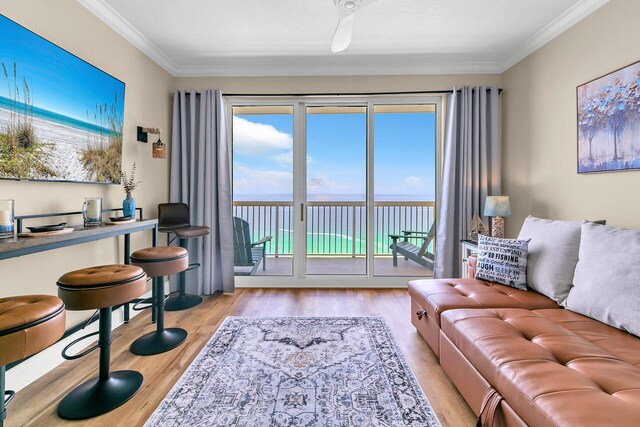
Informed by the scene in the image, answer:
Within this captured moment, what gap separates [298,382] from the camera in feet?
5.97

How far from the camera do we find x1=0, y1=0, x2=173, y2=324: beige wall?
1.80 m

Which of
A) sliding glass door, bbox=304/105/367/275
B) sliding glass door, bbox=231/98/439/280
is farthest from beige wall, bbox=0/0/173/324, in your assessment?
sliding glass door, bbox=304/105/367/275

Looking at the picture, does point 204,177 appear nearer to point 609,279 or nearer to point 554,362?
point 554,362

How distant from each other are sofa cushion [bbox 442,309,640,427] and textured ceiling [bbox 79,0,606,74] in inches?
94.4

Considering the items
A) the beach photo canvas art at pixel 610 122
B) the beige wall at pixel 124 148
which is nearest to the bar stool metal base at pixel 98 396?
the beige wall at pixel 124 148

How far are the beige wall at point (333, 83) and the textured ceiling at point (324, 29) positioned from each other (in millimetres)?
146

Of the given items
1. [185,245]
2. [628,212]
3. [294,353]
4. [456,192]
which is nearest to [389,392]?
[294,353]

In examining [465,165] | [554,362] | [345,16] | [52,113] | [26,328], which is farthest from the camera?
[465,165]

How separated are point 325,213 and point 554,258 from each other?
10.0ft

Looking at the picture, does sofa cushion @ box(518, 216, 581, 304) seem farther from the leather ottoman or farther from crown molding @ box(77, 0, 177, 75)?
crown molding @ box(77, 0, 177, 75)

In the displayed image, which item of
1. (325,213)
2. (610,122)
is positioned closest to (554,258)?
(610,122)

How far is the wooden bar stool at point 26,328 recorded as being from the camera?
1042mm

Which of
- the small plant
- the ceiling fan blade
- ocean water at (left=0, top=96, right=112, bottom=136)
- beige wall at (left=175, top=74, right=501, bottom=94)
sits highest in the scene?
beige wall at (left=175, top=74, right=501, bottom=94)

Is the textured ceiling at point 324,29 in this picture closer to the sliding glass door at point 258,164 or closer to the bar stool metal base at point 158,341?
the sliding glass door at point 258,164
